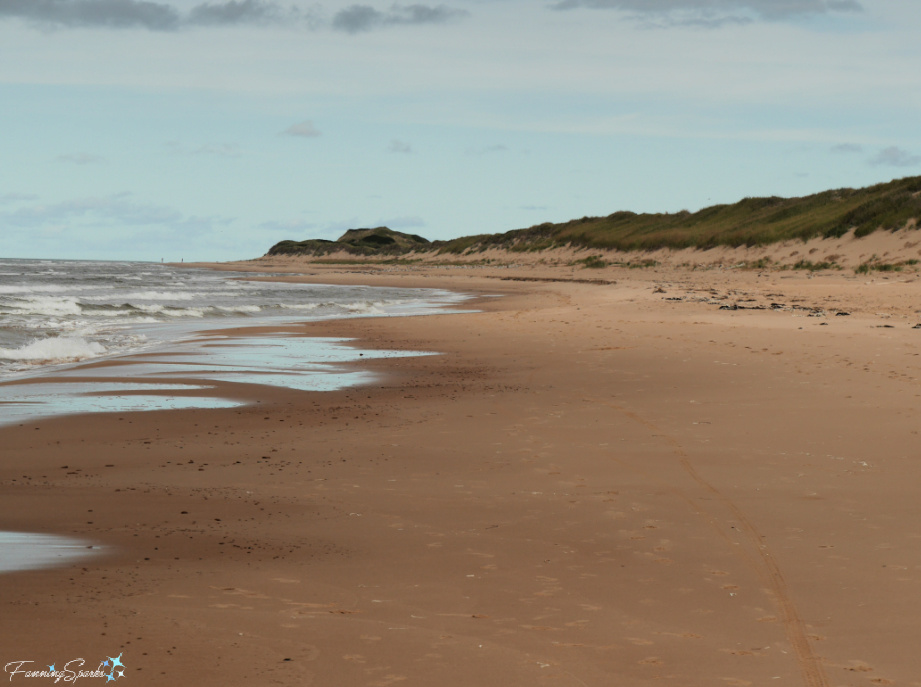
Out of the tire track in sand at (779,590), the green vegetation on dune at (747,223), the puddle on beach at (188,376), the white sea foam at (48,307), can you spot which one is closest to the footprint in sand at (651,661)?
the tire track in sand at (779,590)

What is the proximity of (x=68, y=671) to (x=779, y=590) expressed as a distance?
3071 mm

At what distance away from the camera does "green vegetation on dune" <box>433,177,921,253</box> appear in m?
40.5

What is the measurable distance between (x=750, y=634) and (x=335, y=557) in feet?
7.09

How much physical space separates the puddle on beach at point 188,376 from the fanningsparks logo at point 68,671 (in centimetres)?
576

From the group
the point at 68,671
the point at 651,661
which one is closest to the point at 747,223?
the point at 651,661

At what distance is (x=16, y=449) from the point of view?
7289 millimetres

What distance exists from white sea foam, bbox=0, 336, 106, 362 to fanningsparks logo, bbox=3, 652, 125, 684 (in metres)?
12.0

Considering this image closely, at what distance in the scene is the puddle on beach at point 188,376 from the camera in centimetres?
959

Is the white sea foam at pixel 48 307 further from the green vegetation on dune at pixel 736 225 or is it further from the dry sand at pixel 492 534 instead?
the green vegetation on dune at pixel 736 225

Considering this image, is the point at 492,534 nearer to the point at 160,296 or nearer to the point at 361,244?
the point at 160,296

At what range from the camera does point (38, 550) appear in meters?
4.75

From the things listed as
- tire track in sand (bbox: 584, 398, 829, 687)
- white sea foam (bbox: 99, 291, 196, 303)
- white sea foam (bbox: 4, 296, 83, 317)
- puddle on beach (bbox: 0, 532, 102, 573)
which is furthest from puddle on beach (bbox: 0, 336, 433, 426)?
white sea foam (bbox: 99, 291, 196, 303)

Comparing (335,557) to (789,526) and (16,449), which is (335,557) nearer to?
(789,526)

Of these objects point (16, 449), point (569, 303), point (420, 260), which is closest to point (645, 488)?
point (16, 449)
